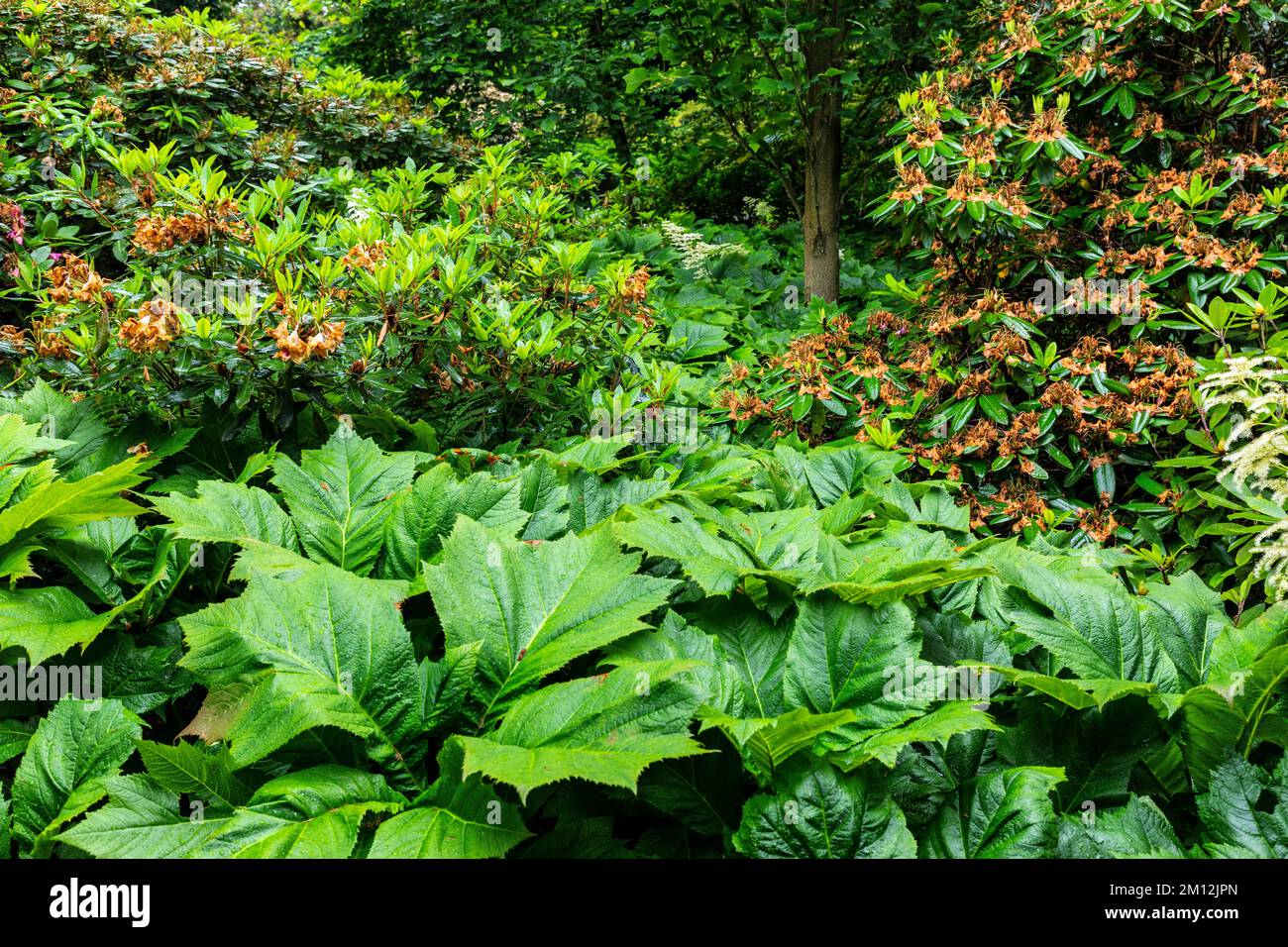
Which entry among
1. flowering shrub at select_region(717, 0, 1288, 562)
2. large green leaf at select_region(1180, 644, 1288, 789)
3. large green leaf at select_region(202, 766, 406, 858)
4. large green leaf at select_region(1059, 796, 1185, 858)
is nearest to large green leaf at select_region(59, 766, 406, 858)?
large green leaf at select_region(202, 766, 406, 858)

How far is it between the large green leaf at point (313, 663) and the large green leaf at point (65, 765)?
152mm

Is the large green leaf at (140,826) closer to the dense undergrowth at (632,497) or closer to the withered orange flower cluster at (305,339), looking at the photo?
the dense undergrowth at (632,497)

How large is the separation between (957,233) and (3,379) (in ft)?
12.9

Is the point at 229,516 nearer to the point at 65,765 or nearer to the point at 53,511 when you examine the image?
the point at 53,511

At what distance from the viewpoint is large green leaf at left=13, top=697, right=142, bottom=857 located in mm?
1281

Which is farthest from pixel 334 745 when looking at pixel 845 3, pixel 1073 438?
pixel 845 3

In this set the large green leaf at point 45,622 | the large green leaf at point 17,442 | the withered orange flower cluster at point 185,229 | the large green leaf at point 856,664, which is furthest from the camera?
the withered orange flower cluster at point 185,229

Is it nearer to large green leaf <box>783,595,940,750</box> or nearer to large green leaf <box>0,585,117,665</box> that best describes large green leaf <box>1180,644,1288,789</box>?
large green leaf <box>783,595,940,750</box>

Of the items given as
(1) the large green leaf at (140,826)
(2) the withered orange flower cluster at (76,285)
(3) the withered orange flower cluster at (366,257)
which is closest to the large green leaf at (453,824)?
(1) the large green leaf at (140,826)

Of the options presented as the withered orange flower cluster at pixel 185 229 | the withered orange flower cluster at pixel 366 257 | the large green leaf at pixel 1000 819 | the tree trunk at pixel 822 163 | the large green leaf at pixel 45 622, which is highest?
the tree trunk at pixel 822 163

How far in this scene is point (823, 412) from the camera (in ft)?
13.4

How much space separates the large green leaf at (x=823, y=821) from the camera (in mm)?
1202
